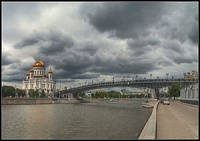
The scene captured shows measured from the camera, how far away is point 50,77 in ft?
591

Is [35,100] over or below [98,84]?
below

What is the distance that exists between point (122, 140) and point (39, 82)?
159m

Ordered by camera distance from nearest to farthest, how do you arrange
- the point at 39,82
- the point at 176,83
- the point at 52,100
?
the point at 176,83 → the point at 52,100 → the point at 39,82

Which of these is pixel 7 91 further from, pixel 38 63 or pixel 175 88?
pixel 175 88

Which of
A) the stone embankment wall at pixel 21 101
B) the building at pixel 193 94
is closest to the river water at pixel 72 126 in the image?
the building at pixel 193 94

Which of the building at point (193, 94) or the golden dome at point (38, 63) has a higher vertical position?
the golden dome at point (38, 63)

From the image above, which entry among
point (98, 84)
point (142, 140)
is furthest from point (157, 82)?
point (142, 140)

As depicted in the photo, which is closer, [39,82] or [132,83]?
[132,83]

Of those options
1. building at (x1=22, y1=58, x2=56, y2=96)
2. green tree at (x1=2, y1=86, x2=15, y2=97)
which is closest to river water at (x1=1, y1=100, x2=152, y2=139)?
green tree at (x1=2, y1=86, x2=15, y2=97)

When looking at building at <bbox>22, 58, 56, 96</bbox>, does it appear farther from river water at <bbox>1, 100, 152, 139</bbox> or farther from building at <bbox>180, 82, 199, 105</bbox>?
river water at <bbox>1, 100, 152, 139</bbox>

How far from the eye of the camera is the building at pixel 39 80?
167m

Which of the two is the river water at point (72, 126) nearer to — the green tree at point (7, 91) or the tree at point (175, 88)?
the tree at point (175, 88)

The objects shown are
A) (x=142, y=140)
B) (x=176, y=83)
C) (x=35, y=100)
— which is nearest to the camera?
(x=142, y=140)

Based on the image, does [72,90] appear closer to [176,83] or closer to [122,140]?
[176,83]
